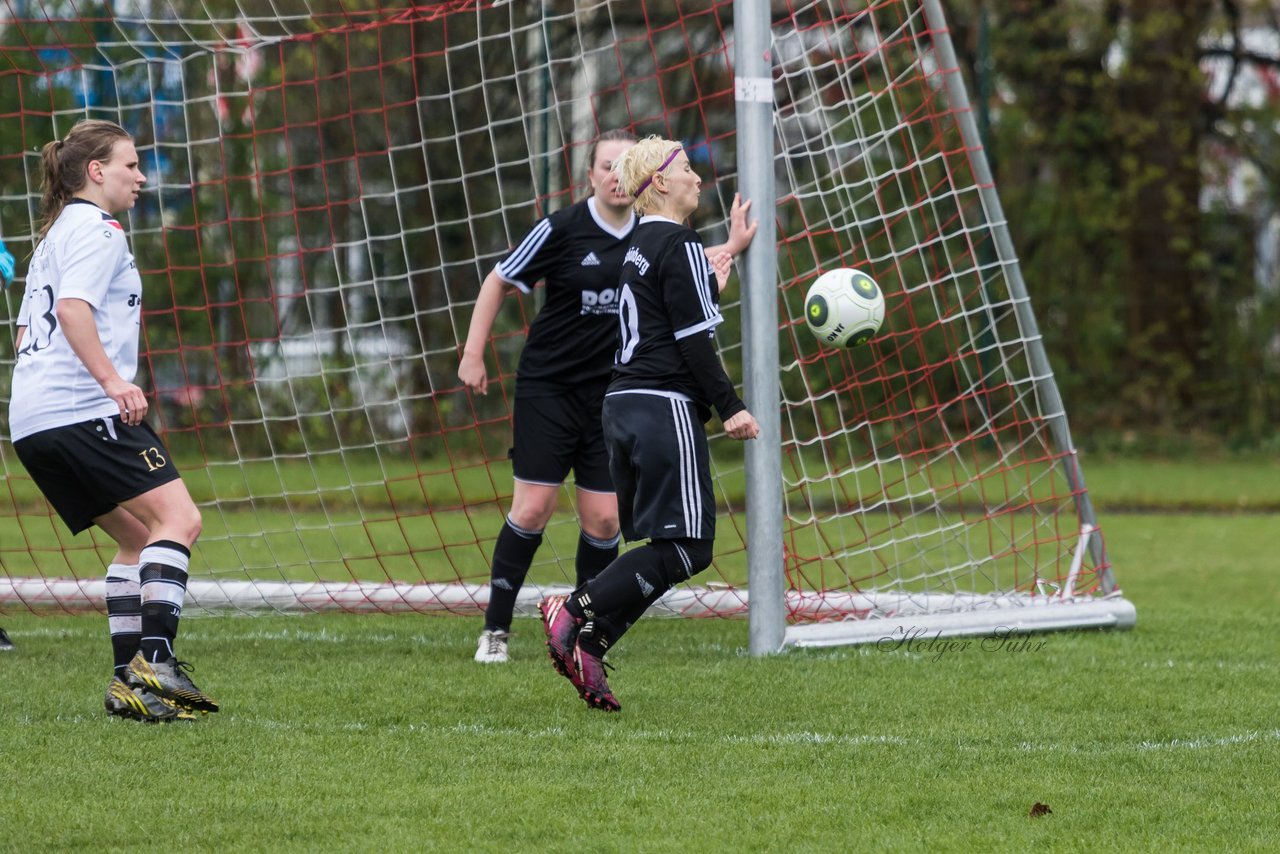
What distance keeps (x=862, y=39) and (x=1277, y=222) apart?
23.2ft

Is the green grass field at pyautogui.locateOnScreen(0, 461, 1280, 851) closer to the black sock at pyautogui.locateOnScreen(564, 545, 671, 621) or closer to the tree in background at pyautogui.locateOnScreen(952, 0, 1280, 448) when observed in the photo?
the black sock at pyautogui.locateOnScreen(564, 545, 671, 621)

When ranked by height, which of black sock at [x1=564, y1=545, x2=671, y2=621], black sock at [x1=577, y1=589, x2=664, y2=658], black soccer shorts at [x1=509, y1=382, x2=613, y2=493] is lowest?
black sock at [x1=577, y1=589, x2=664, y2=658]

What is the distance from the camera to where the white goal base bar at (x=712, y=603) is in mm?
6023

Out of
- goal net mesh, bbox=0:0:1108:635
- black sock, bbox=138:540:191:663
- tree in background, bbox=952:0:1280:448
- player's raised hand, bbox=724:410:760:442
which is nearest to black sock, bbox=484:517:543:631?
player's raised hand, bbox=724:410:760:442

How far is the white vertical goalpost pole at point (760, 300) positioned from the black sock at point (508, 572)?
84 centimetres

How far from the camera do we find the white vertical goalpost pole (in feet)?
18.2

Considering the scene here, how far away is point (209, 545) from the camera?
30.1 ft

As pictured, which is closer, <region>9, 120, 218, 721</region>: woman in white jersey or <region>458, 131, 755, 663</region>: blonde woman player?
<region>9, 120, 218, 721</region>: woman in white jersey

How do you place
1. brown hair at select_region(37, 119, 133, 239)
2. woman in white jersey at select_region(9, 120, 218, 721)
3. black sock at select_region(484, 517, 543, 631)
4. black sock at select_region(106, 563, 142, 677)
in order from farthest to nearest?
black sock at select_region(484, 517, 543, 631), black sock at select_region(106, 563, 142, 677), brown hair at select_region(37, 119, 133, 239), woman in white jersey at select_region(9, 120, 218, 721)

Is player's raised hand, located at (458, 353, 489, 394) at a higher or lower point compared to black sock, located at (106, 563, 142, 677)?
higher

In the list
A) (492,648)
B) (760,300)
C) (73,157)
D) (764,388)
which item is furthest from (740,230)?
(73,157)

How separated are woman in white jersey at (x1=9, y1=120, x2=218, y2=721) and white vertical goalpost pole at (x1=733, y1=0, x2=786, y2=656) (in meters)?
2.02

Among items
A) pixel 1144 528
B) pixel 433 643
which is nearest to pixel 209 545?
pixel 433 643

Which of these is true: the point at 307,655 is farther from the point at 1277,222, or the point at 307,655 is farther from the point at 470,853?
the point at 1277,222
